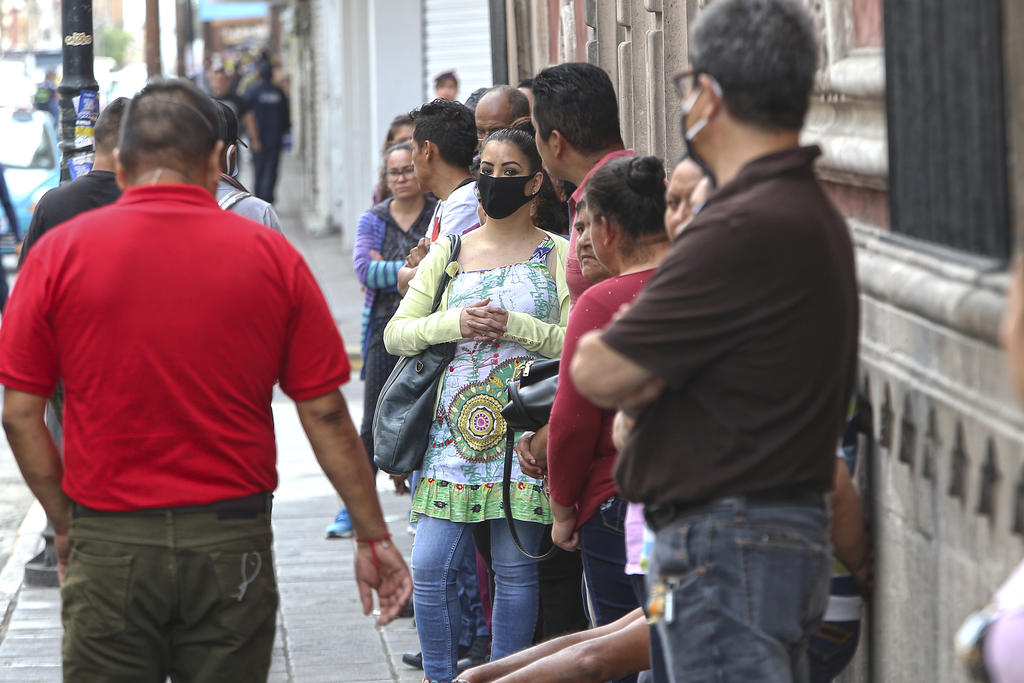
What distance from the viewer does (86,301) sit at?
3.31 meters

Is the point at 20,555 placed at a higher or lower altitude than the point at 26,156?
lower

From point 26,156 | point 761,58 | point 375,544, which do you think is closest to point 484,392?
point 375,544

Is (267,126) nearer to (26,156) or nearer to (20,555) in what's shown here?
(26,156)

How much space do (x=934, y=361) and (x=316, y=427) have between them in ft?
4.73

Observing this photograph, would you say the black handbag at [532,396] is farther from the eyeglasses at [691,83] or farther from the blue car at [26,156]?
the blue car at [26,156]

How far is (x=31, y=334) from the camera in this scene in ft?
11.1

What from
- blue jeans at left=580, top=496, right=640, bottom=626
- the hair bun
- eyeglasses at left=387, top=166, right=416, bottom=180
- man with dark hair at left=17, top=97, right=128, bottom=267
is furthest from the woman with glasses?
the hair bun

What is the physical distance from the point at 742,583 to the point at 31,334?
1.67m

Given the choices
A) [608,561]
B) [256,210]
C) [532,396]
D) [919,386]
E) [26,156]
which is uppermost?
[26,156]

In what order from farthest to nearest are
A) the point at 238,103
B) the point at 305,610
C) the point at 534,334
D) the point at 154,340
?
the point at 238,103
the point at 305,610
the point at 534,334
the point at 154,340

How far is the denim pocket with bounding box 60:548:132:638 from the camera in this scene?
336 centimetres

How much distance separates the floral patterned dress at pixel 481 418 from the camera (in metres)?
5.05

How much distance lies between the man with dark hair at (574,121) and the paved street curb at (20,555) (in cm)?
322

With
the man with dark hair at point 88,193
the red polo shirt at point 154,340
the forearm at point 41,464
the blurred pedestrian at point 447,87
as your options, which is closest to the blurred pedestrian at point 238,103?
the blurred pedestrian at point 447,87
